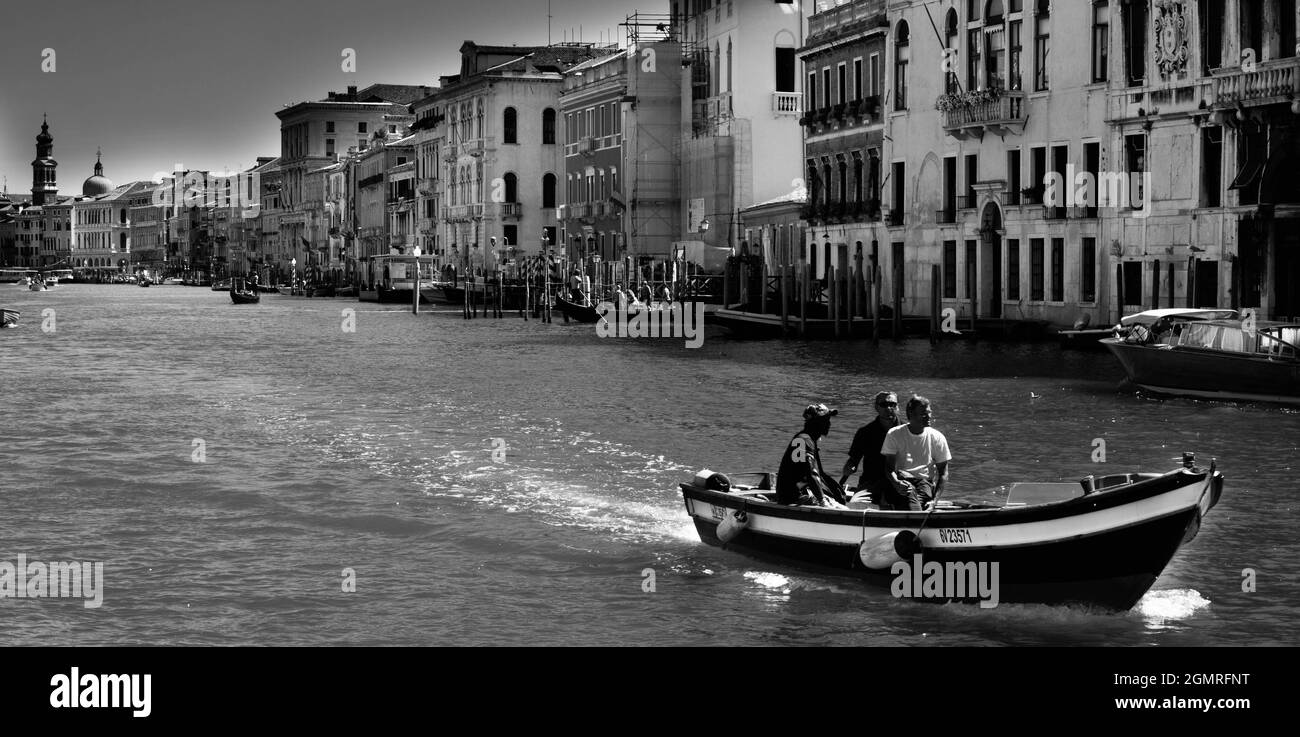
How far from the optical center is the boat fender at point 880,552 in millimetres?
12914

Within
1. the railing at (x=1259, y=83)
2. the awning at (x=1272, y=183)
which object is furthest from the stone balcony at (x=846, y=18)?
the awning at (x=1272, y=183)

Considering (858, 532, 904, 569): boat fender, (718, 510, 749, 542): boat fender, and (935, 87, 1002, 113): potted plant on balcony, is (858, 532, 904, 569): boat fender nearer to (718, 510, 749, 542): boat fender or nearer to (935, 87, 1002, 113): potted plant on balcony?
(718, 510, 749, 542): boat fender

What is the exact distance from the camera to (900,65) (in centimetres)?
4544

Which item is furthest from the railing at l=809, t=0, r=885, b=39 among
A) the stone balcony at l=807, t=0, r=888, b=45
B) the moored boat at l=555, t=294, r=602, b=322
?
the moored boat at l=555, t=294, r=602, b=322

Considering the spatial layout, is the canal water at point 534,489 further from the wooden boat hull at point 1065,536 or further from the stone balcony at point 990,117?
the stone balcony at point 990,117

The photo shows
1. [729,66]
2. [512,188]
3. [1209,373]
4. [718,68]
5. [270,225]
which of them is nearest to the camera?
[1209,373]

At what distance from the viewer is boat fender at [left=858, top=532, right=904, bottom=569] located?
12.9 m

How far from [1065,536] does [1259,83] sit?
839 inches

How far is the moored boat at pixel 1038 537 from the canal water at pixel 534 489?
222mm

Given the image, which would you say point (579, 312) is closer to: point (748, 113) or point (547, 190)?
point (748, 113)

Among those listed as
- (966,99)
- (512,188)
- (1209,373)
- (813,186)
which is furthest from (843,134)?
(512,188)
